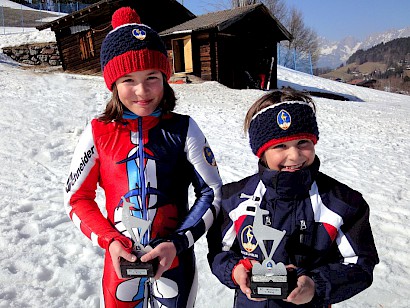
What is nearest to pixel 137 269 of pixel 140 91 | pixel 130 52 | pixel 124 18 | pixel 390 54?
pixel 140 91

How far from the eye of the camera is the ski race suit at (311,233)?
4.54 ft

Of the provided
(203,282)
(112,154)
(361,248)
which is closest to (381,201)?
(203,282)

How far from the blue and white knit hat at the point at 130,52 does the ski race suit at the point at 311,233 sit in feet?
2.41

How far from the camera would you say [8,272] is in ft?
9.79

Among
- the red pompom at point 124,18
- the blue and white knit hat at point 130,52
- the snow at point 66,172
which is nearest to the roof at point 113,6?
the snow at point 66,172

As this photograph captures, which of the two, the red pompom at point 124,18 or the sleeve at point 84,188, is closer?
the sleeve at point 84,188

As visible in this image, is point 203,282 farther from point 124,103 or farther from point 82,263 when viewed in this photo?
point 124,103

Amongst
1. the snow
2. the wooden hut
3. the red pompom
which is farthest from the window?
the red pompom

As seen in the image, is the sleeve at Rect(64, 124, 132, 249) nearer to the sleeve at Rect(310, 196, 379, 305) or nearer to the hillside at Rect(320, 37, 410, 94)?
the sleeve at Rect(310, 196, 379, 305)

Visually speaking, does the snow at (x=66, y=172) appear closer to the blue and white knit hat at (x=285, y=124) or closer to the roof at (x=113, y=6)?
the blue and white knit hat at (x=285, y=124)

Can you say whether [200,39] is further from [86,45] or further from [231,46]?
[86,45]

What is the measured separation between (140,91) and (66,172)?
4.12m

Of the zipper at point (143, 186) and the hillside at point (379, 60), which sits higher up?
the zipper at point (143, 186)

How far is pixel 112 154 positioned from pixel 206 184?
0.49m
